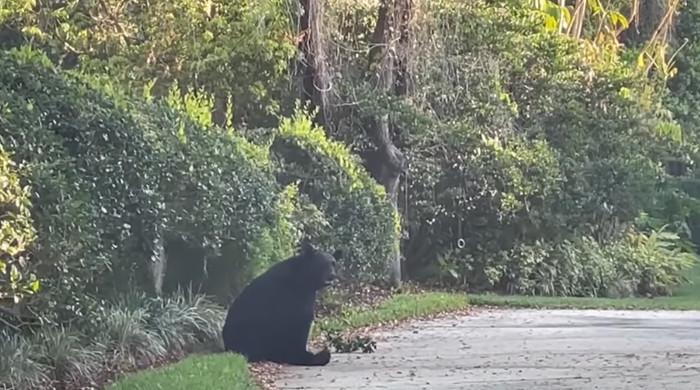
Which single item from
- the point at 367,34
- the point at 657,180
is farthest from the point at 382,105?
the point at 657,180

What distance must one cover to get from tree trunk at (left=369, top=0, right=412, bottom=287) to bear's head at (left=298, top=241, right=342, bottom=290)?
26.7 feet

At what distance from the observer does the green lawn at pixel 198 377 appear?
9.18m

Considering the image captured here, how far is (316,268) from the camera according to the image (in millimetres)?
11836

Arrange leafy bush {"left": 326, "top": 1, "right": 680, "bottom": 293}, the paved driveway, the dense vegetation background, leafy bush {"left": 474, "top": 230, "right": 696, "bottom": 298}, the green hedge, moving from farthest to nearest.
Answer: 1. leafy bush {"left": 474, "top": 230, "right": 696, "bottom": 298}
2. leafy bush {"left": 326, "top": 1, "right": 680, "bottom": 293}
3. the paved driveway
4. the dense vegetation background
5. the green hedge

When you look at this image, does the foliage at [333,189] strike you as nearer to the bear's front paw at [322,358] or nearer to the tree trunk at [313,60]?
the tree trunk at [313,60]

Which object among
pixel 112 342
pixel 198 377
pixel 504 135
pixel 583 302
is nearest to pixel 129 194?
pixel 112 342

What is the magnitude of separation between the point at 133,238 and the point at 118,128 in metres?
1.02

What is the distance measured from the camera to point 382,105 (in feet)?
66.9

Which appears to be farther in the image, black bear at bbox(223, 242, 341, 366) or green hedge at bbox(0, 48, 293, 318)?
black bear at bbox(223, 242, 341, 366)

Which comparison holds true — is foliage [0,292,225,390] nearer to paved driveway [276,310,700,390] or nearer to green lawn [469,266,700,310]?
paved driveway [276,310,700,390]

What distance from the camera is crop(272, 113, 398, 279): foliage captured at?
17281 mm

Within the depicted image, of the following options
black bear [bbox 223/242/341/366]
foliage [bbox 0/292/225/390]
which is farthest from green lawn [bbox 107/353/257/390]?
black bear [bbox 223/242/341/366]

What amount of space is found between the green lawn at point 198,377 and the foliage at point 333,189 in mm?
6101

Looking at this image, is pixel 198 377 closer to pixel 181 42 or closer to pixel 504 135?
pixel 181 42
